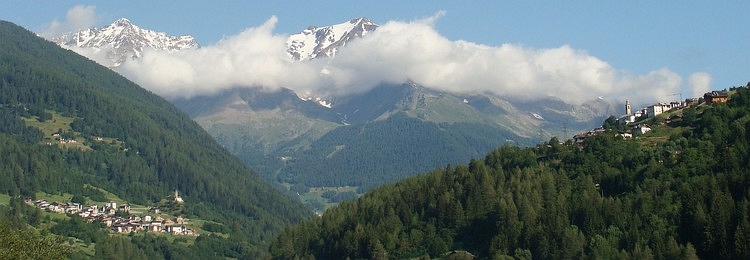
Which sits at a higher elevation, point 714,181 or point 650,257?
point 714,181

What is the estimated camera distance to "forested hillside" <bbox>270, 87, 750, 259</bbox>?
143m

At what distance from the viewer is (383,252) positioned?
180m

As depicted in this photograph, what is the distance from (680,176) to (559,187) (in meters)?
19.6

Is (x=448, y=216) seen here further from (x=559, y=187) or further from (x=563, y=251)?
(x=563, y=251)

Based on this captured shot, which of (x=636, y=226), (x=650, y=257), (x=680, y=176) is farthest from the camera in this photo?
(x=680, y=176)

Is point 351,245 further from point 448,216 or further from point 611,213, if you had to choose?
point 611,213

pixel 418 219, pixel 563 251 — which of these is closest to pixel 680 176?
pixel 563 251

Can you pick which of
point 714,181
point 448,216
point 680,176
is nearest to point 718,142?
point 680,176

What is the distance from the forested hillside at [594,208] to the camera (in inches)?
5625

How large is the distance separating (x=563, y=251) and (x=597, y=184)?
30.7m

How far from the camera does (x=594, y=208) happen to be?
158 meters

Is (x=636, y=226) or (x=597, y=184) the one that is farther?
(x=597, y=184)

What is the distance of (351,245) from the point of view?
187375 mm

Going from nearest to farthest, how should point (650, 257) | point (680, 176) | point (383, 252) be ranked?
point (650, 257)
point (680, 176)
point (383, 252)
